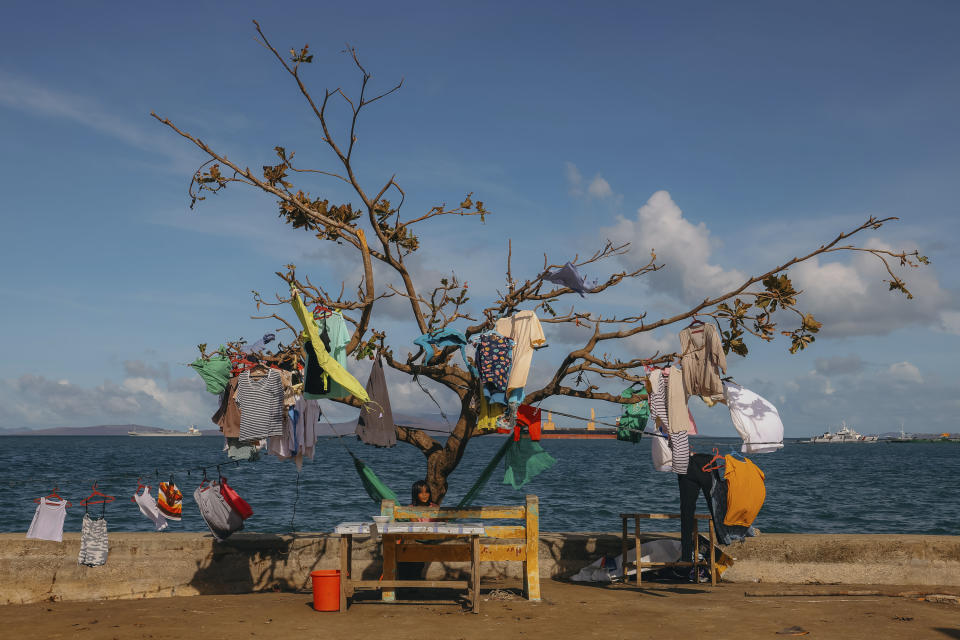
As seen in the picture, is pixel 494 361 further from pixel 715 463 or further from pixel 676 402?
pixel 715 463

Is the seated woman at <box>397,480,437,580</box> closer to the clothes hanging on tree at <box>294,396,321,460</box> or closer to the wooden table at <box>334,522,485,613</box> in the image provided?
the wooden table at <box>334,522,485,613</box>

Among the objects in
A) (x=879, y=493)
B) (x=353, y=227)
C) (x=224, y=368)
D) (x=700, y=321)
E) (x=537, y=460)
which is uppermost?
(x=353, y=227)

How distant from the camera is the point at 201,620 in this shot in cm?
774

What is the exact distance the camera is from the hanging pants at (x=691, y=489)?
9375 millimetres

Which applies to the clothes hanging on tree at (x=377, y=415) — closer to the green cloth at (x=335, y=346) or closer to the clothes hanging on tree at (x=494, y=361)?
the green cloth at (x=335, y=346)

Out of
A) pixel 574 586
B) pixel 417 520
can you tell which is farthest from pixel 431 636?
pixel 574 586

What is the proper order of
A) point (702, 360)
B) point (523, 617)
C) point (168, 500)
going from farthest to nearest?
1. point (168, 500)
2. point (702, 360)
3. point (523, 617)

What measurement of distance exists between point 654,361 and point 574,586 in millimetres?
3028

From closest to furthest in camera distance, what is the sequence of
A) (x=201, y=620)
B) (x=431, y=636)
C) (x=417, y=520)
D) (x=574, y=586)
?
(x=431, y=636) → (x=201, y=620) → (x=417, y=520) → (x=574, y=586)

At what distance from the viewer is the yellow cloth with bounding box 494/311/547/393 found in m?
8.95

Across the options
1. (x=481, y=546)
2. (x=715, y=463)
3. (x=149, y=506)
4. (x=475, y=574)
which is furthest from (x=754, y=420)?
(x=149, y=506)

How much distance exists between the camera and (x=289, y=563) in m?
9.81

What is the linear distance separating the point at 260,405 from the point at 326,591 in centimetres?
224

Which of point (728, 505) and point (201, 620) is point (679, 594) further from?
point (201, 620)
